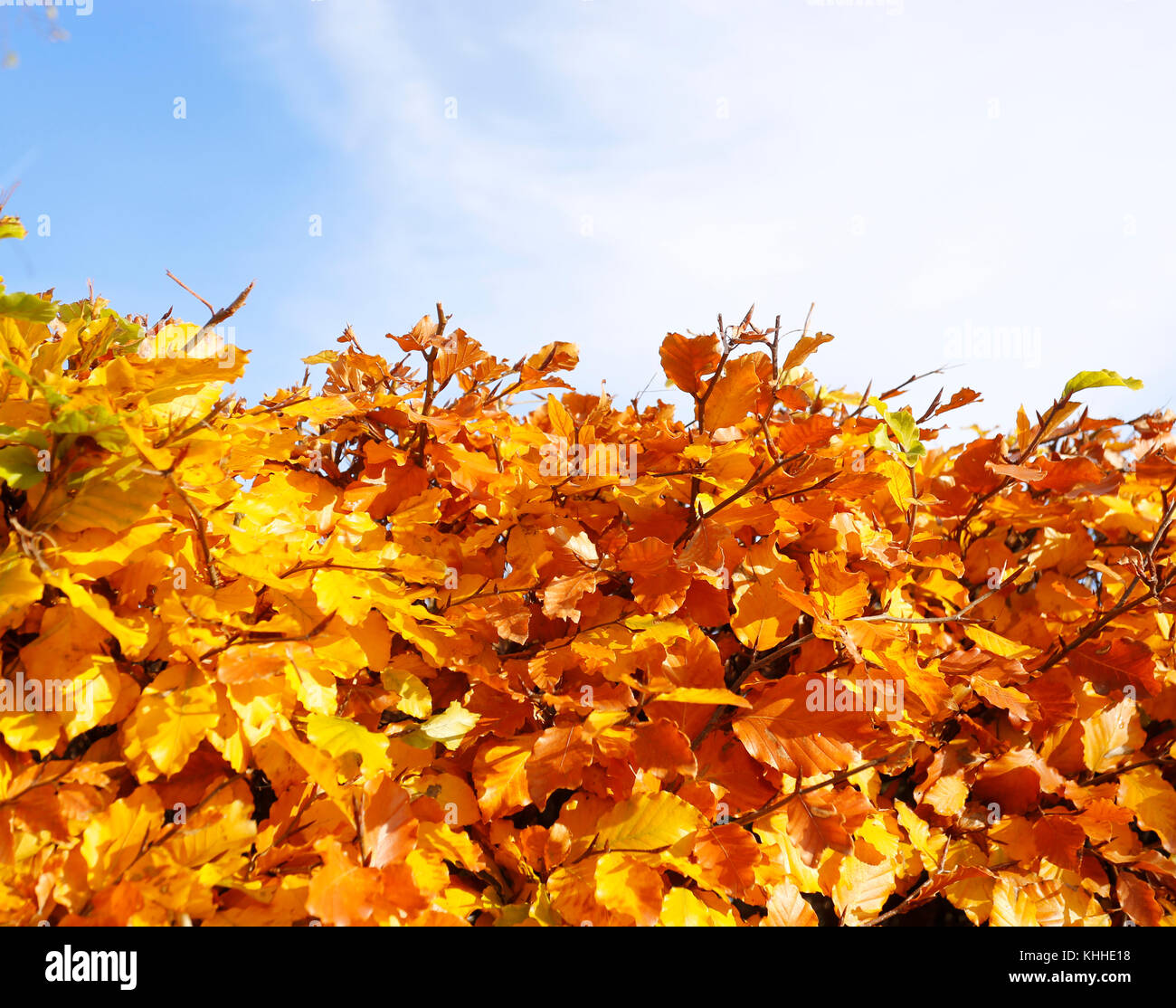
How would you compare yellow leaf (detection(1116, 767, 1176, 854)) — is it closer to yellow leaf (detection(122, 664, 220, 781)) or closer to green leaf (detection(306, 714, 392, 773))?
green leaf (detection(306, 714, 392, 773))

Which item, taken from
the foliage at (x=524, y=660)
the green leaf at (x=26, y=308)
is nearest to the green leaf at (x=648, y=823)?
the foliage at (x=524, y=660)

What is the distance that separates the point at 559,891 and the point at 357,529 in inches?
24.9

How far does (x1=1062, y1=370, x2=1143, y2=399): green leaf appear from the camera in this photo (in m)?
1.57

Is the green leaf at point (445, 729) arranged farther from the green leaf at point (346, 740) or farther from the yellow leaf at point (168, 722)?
the yellow leaf at point (168, 722)

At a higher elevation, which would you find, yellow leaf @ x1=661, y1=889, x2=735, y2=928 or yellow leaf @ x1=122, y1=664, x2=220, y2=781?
yellow leaf @ x1=122, y1=664, x2=220, y2=781

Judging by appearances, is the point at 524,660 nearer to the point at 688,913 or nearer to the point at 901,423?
the point at 688,913

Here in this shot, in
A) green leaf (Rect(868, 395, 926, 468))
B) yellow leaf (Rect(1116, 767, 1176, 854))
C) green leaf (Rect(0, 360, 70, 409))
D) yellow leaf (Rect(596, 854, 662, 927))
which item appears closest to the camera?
green leaf (Rect(0, 360, 70, 409))

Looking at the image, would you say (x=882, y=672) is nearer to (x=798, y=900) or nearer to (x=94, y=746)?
(x=798, y=900)

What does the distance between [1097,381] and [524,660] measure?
1295 mm

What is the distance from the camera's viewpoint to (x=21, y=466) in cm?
99

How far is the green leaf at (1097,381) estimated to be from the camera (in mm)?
→ 1567

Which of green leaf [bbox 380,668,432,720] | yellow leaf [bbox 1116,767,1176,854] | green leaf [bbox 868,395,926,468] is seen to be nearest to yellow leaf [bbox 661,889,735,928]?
green leaf [bbox 380,668,432,720]
